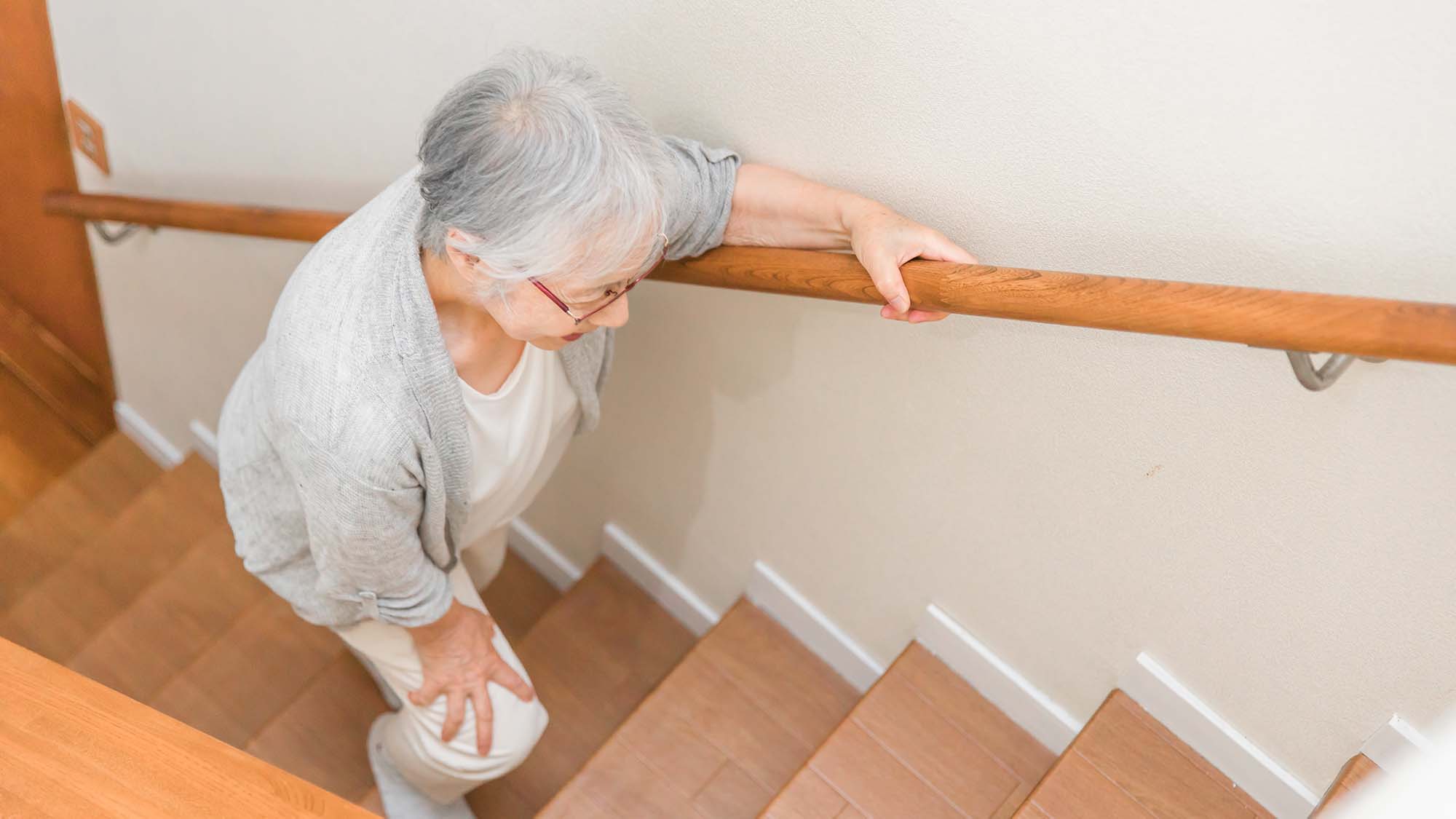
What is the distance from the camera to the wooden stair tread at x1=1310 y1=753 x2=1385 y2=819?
1.41 m

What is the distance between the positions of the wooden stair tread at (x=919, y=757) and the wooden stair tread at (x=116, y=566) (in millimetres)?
2032

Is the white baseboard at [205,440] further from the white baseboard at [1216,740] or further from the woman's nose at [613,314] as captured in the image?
the white baseboard at [1216,740]

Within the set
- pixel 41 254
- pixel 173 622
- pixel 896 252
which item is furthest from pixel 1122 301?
pixel 41 254

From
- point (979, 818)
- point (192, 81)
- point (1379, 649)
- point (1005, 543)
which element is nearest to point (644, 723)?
point (979, 818)

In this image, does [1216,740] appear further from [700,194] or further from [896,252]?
[700,194]

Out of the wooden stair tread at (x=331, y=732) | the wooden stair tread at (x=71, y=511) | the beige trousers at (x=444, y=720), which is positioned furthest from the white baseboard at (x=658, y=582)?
the wooden stair tread at (x=71, y=511)

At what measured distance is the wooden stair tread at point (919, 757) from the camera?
186cm

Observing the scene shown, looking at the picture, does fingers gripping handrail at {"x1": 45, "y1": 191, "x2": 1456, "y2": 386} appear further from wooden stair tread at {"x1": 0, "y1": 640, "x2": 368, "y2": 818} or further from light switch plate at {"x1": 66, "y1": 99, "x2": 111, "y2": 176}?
light switch plate at {"x1": 66, "y1": 99, "x2": 111, "y2": 176}

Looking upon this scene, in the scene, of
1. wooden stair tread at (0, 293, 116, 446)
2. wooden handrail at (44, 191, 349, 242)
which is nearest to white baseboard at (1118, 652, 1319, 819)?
wooden handrail at (44, 191, 349, 242)

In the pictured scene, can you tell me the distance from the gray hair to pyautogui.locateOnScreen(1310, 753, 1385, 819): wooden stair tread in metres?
1.07

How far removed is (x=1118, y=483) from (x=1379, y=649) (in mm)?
336

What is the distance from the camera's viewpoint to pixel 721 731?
7.05ft

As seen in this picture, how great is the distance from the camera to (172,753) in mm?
1115

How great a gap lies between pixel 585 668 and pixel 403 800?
0.45 metres
